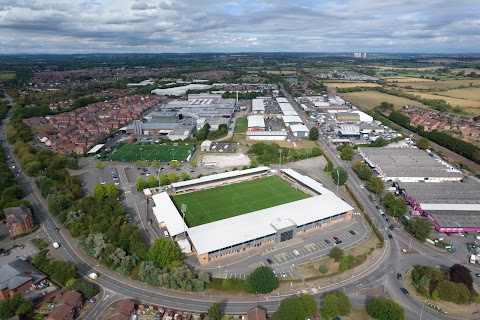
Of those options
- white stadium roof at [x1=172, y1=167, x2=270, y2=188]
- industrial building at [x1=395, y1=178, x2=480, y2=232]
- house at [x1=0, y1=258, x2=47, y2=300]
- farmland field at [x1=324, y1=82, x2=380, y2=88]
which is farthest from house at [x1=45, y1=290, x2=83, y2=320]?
farmland field at [x1=324, y1=82, x2=380, y2=88]

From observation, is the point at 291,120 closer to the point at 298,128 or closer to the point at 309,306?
the point at 298,128

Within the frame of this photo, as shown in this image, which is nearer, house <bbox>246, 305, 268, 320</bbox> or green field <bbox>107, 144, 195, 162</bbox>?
house <bbox>246, 305, 268, 320</bbox>

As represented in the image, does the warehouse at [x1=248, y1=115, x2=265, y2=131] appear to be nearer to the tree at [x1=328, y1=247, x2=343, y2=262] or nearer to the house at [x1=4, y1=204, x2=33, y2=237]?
the tree at [x1=328, y1=247, x2=343, y2=262]

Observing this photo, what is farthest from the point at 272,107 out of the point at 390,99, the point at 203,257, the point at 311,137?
the point at 203,257

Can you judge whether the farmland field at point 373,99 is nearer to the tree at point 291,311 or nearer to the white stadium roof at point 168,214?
the white stadium roof at point 168,214

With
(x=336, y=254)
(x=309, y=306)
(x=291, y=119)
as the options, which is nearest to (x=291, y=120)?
(x=291, y=119)

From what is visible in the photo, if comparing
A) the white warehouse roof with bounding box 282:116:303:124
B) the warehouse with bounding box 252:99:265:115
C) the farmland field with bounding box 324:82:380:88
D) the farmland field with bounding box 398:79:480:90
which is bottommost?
the white warehouse roof with bounding box 282:116:303:124

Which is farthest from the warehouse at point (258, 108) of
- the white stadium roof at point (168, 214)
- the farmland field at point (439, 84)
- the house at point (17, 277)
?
the farmland field at point (439, 84)
